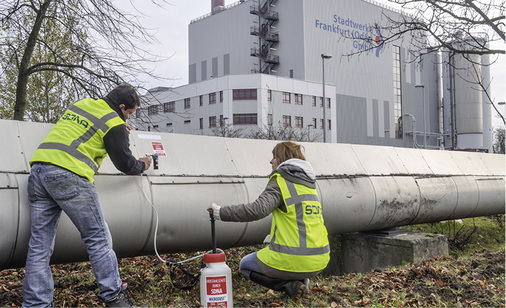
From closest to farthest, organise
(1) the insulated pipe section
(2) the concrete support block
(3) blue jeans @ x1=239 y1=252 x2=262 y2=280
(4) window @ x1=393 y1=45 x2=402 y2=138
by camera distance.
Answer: (1) the insulated pipe section, (3) blue jeans @ x1=239 y1=252 x2=262 y2=280, (2) the concrete support block, (4) window @ x1=393 y1=45 x2=402 y2=138

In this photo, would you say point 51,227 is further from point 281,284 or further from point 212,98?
point 212,98

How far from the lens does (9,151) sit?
4348mm

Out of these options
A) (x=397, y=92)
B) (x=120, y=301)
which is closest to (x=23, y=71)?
(x=120, y=301)

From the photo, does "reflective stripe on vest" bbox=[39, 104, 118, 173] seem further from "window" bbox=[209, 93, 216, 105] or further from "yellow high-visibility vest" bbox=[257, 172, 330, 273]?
"window" bbox=[209, 93, 216, 105]

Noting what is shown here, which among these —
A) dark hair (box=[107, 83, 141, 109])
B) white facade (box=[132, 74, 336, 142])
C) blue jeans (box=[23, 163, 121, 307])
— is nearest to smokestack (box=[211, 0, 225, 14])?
white facade (box=[132, 74, 336, 142])

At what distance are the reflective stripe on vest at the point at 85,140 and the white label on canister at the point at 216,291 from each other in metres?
1.46

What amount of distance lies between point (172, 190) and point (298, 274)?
69.3 inches

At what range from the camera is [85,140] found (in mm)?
3957

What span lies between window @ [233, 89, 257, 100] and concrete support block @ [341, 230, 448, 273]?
1752 inches

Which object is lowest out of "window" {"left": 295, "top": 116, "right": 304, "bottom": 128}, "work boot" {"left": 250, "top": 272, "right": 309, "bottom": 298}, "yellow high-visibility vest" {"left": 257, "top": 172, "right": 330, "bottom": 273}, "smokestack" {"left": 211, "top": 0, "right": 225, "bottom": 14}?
"work boot" {"left": 250, "top": 272, "right": 309, "bottom": 298}

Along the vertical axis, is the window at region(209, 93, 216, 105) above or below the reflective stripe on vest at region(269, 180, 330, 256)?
above

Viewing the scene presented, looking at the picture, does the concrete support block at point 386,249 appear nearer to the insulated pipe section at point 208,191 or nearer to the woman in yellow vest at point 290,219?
the insulated pipe section at point 208,191

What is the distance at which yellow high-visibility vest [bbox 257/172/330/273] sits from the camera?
416cm

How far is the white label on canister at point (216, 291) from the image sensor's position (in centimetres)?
405
